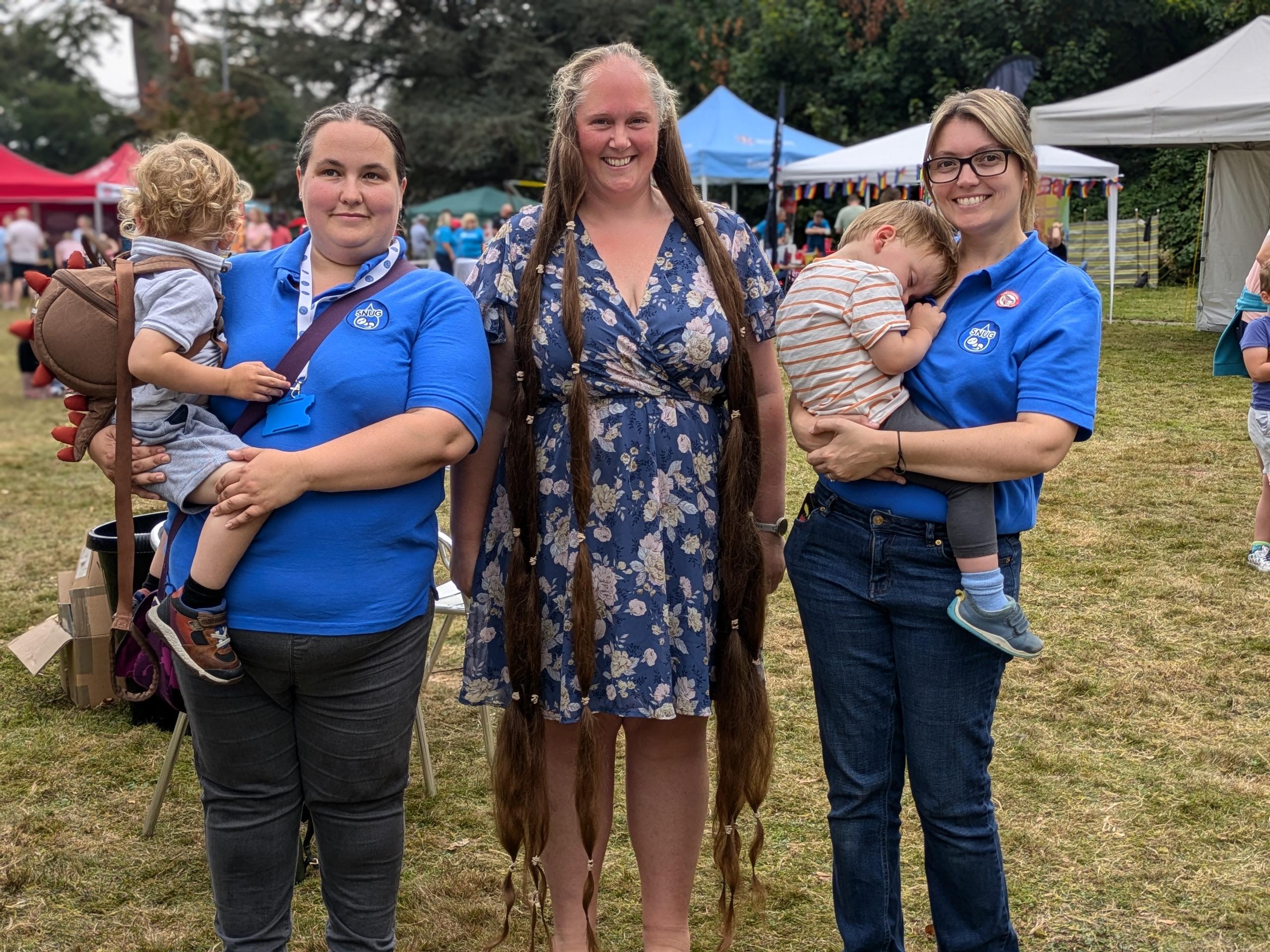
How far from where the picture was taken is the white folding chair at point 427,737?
10.9ft

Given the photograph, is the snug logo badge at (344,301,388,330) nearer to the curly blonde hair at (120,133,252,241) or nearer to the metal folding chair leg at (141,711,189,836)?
the curly blonde hair at (120,133,252,241)

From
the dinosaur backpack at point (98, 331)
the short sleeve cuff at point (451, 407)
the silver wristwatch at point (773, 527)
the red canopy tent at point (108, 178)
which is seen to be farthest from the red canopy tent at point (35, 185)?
the short sleeve cuff at point (451, 407)

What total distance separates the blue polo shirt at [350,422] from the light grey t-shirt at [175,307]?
0.05m

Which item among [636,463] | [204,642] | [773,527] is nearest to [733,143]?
[773,527]

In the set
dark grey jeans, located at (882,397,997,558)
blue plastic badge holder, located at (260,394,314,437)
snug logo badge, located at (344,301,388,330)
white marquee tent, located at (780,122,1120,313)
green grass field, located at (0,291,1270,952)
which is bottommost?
green grass field, located at (0,291,1270,952)

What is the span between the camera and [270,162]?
103ft

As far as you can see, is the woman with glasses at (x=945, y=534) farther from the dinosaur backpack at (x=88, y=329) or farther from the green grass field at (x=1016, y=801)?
the dinosaur backpack at (x=88, y=329)

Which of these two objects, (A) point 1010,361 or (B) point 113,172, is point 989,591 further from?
(B) point 113,172

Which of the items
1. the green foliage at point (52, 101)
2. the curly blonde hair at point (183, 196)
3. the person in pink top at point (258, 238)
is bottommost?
the curly blonde hair at point (183, 196)

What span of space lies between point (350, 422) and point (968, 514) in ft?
3.59

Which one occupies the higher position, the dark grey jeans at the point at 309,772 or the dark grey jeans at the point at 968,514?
the dark grey jeans at the point at 968,514

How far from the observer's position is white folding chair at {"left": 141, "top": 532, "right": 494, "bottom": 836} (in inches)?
130

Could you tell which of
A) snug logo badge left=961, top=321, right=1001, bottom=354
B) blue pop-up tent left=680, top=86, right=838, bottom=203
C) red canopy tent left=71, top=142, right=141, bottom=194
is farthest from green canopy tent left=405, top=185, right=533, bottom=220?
snug logo badge left=961, top=321, right=1001, bottom=354

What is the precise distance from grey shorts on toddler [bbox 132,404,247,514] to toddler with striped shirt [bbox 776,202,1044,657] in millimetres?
1049
